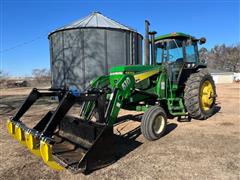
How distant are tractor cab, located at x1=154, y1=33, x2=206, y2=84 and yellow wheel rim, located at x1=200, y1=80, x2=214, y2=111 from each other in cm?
80

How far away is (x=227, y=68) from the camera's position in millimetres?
68375

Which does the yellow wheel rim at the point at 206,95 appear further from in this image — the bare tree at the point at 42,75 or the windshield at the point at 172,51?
the bare tree at the point at 42,75

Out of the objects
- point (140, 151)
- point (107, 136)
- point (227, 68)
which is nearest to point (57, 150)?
point (107, 136)

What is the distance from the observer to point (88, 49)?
513 inches

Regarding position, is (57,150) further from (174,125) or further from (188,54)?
(188,54)

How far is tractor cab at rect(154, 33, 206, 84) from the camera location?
7094mm

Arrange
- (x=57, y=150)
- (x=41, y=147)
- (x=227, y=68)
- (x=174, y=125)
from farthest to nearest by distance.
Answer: (x=227, y=68)
(x=174, y=125)
(x=57, y=150)
(x=41, y=147)

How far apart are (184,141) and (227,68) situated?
2758 inches

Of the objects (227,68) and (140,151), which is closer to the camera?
(140,151)

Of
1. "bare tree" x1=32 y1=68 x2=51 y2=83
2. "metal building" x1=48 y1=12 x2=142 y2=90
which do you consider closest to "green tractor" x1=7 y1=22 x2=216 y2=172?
"metal building" x1=48 y1=12 x2=142 y2=90

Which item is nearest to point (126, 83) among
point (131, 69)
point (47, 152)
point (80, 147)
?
point (131, 69)

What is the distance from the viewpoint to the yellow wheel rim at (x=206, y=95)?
7501mm

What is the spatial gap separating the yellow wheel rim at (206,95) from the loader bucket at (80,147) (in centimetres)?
429

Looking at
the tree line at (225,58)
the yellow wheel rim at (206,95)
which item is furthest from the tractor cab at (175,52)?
the tree line at (225,58)
